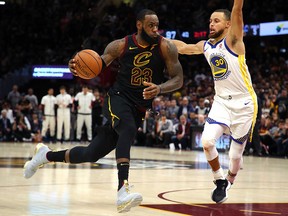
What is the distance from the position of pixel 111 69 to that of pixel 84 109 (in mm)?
5244

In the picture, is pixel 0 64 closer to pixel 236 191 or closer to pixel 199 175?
pixel 199 175

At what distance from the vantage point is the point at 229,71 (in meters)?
6.91

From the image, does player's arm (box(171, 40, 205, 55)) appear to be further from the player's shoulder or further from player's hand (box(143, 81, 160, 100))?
player's hand (box(143, 81, 160, 100))

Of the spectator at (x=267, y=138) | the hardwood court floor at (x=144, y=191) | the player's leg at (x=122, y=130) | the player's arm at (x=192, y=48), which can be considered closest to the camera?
the player's leg at (x=122, y=130)

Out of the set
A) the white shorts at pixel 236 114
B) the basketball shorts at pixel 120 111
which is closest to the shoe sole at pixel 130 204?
the basketball shorts at pixel 120 111

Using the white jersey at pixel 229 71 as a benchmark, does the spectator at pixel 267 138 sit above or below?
below

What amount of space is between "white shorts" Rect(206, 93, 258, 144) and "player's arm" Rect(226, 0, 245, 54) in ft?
1.63

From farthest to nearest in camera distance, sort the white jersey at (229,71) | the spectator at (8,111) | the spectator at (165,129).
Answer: the spectator at (8,111)
the spectator at (165,129)
the white jersey at (229,71)

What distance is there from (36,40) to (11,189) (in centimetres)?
2140

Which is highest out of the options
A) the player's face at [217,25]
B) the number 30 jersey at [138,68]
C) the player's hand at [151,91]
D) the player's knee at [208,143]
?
the player's face at [217,25]

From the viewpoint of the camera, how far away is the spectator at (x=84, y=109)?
2042 cm

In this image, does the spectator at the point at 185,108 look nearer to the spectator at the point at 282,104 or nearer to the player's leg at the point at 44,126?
the spectator at the point at 282,104

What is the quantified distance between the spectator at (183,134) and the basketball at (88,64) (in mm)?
12939

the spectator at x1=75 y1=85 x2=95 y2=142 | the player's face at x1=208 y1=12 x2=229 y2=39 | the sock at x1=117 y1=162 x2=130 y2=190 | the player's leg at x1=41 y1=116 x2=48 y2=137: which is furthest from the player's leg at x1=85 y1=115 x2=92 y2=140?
the sock at x1=117 y1=162 x2=130 y2=190
